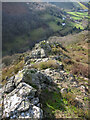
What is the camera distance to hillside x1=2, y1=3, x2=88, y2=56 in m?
79.6

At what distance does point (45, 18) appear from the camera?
11619cm

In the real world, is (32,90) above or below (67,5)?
above

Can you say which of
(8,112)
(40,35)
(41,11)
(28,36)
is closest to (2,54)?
(28,36)

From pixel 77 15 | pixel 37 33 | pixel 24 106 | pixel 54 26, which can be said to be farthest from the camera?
pixel 77 15

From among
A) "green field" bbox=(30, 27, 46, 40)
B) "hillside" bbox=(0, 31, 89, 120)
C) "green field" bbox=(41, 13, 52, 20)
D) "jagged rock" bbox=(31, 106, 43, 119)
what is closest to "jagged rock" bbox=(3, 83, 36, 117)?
"hillside" bbox=(0, 31, 89, 120)

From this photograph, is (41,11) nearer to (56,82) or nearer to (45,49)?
(45,49)

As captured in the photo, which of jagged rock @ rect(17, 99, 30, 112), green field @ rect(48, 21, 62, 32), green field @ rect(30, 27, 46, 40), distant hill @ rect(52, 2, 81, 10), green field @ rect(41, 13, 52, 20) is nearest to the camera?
jagged rock @ rect(17, 99, 30, 112)

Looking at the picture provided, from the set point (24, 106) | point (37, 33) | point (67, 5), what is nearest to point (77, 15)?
point (67, 5)

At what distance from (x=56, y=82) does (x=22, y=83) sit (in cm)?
420

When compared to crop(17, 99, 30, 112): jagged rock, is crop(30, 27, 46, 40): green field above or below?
below

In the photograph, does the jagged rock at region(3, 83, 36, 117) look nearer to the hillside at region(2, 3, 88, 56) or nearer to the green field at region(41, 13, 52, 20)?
the hillside at region(2, 3, 88, 56)

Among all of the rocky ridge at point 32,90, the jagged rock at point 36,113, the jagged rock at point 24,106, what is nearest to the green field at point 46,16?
the rocky ridge at point 32,90

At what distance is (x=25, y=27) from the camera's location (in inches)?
3848

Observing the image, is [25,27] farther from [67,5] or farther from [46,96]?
[67,5]
